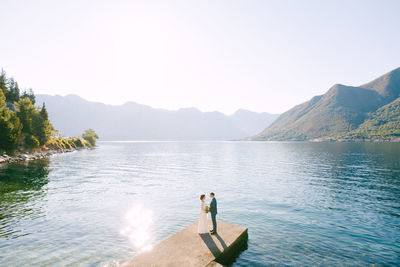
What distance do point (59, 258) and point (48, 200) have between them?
63.0ft

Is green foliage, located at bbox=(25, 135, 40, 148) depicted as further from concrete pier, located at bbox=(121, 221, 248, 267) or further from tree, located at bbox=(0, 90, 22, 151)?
concrete pier, located at bbox=(121, 221, 248, 267)

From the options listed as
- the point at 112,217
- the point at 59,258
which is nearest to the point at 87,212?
the point at 112,217

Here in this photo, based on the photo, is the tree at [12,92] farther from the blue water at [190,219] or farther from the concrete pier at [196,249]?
the concrete pier at [196,249]

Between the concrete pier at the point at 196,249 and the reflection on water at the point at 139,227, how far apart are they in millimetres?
3460

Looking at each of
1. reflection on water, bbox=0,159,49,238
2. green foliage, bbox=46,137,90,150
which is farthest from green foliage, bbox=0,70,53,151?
reflection on water, bbox=0,159,49,238

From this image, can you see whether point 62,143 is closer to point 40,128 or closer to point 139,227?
point 40,128

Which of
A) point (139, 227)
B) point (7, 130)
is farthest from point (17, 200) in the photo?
point (7, 130)

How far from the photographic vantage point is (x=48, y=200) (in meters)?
31.6

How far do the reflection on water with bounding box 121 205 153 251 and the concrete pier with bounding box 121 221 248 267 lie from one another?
3.46 m

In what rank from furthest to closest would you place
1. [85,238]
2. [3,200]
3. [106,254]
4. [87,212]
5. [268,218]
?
[3,200] → [87,212] → [268,218] → [85,238] → [106,254]

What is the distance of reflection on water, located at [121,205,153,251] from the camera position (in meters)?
18.9

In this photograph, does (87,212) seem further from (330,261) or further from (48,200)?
(330,261)

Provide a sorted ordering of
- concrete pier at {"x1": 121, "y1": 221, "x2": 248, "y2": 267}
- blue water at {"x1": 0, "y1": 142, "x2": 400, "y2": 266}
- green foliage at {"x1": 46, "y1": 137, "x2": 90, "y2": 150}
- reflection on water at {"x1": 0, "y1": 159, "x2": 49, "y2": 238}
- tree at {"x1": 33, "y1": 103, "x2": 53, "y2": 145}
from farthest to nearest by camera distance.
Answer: green foliage at {"x1": 46, "y1": 137, "x2": 90, "y2": 150} → tree at {"x1": 33, "y1": 103, "x2": 53, "y2": 145} → reflection on water at {"x1": 0, "y1": 159, "x2": 49, "y2": 238} → blue water at {"x1": 0, "y1": 142, "x2": 400, "y2": 266} → concrete pier at {"x1": 121, "y1": 221, "x2": 248, "y2": 267}

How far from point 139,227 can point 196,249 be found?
31.7 ft
